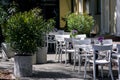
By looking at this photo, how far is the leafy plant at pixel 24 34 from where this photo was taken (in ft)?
39.2

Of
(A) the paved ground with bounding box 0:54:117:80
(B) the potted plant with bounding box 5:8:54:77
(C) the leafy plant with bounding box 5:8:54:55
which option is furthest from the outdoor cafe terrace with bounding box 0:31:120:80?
(C) the leafy plant with bounding box 5:8:54:55

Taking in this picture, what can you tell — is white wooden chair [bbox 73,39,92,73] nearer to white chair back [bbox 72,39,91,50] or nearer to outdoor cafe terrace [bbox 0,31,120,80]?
white chair back [bbox 72,39,91,50]

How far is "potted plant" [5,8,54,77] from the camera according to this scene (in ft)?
38.8

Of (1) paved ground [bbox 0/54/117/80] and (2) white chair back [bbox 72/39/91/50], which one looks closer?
(1) paved ground [bbox 0/54/117/80]

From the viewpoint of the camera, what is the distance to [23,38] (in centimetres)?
1198

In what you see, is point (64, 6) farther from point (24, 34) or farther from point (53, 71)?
point (24, 34)

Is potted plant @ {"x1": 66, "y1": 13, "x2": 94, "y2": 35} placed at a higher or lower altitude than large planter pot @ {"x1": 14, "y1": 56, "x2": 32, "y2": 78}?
higher

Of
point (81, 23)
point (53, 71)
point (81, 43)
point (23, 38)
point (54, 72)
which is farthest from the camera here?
point (81, 23)

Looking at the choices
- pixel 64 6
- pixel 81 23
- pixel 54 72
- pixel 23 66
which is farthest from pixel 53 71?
pixel 64 6

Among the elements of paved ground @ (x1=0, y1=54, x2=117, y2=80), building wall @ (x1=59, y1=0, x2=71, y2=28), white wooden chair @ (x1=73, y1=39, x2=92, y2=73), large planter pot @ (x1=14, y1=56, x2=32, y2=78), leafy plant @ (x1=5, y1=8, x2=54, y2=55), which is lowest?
paved ground @ (x1=0, y1=54, x2=117, y2=80)

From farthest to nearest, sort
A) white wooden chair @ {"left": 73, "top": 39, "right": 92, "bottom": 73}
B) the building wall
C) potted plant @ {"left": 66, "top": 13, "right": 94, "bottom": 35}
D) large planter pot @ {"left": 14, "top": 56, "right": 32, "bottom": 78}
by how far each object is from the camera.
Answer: the building wall
potted plant @ {"left": 66, "top": 13, "right": 94, "bottom": 35}
large planter pot @ {"left": 14, "top": 56, "right": 32, "bottom": 78}
white wooden chair @ {"left": 73, "top": 39, "right": 92, "bottom": 73}

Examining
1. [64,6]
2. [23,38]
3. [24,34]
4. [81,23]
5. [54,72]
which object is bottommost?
[54,72]

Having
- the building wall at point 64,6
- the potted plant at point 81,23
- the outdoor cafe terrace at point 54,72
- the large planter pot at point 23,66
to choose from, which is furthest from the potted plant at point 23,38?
the building wall at point 64,6

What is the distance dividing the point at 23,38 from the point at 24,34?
125mm
